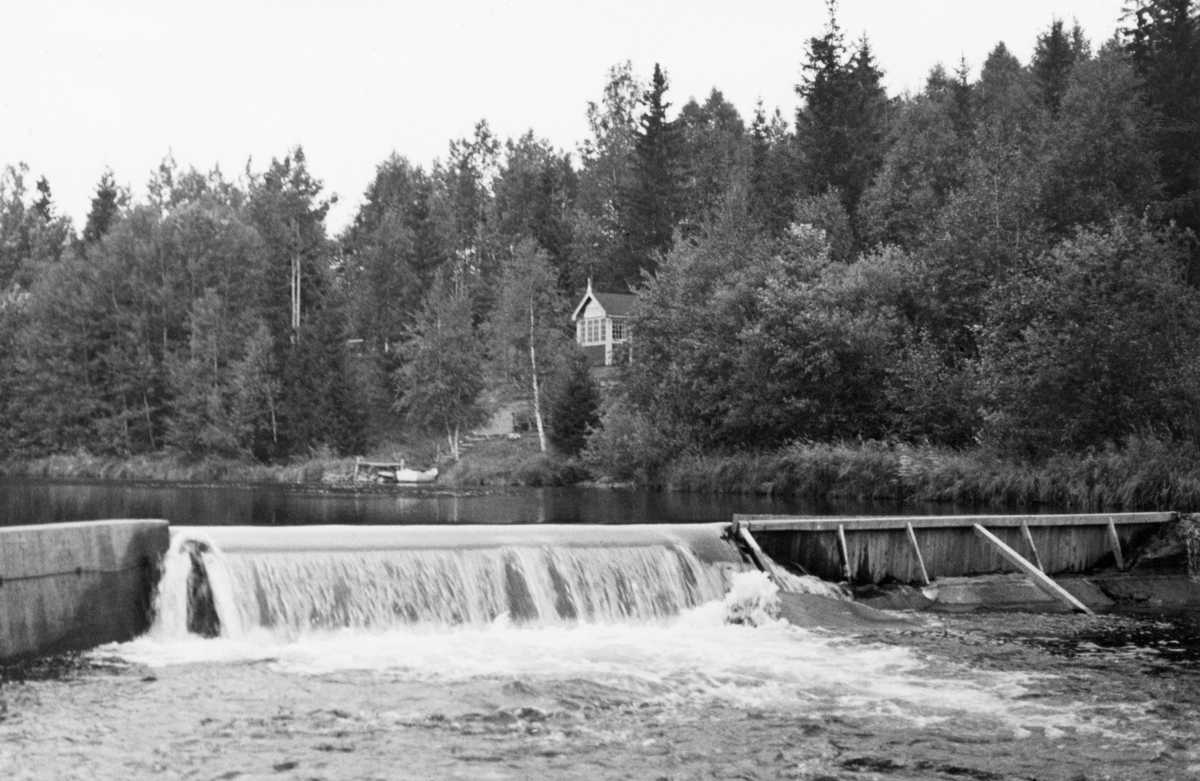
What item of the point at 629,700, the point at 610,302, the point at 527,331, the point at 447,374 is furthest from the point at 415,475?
the point at 629,700

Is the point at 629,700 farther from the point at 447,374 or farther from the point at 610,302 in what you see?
the point at 610,302

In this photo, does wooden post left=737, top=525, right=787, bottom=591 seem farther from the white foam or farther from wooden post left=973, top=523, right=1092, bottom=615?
wooden post left=973, top=523, right=1092, bottom=615

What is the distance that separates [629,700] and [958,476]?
81.8 ft

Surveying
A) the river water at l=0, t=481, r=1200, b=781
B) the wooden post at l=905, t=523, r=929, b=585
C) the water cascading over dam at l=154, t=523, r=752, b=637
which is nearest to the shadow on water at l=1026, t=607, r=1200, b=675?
the river water at l=0, t=481, r=1200, b=781

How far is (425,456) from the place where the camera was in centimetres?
6122

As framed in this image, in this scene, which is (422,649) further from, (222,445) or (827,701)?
(222,445)

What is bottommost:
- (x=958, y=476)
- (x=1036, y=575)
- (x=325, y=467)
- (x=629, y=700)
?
(x=629, y=700)

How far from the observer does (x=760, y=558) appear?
17766 millimetres

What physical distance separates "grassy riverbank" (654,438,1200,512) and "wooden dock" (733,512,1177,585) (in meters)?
6.42

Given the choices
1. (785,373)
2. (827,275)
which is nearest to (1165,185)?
(827,275)

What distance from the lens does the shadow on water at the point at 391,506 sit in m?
30.0

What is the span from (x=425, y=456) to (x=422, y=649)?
47503 mm

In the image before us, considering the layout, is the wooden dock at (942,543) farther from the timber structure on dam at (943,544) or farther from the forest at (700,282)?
the forest at (700,282)

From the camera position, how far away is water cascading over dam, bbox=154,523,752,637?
14.6 metres
